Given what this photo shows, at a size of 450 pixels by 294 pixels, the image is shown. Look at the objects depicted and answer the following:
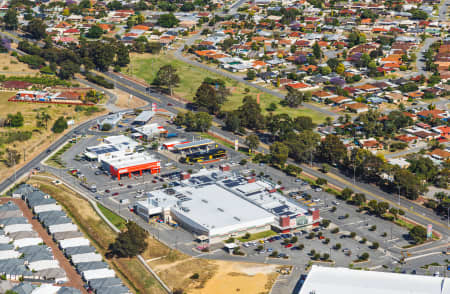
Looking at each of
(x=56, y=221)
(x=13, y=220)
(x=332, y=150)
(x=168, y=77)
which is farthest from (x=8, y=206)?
(x=168, y=77)

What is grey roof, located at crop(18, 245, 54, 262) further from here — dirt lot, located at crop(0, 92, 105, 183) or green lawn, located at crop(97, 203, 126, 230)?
dirt lot, located at crop(0, 92, 105, 183)

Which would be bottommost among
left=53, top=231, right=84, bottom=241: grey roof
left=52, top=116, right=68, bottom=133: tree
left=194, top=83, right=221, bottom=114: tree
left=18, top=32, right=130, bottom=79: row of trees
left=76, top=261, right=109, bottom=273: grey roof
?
left=76, top=261, right=109, bottom=273: grey roof

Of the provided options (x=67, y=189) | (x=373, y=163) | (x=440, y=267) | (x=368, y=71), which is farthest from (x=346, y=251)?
(x=368, y=71)

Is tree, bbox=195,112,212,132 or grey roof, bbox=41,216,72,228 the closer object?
grey roof, bbox=41,216,72,228

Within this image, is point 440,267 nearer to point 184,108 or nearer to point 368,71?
point 184,108

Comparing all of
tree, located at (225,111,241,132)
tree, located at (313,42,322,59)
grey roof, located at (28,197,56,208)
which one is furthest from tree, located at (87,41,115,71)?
grey roof, located at (28,197,56,208)

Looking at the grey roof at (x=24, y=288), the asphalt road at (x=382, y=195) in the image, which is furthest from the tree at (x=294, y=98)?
the grey roof at (x=24, y=288)

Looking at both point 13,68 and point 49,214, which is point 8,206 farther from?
point 13,68
